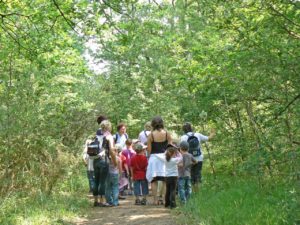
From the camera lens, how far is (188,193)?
971cm

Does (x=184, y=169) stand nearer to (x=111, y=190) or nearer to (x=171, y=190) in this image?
(x=171, y=190)

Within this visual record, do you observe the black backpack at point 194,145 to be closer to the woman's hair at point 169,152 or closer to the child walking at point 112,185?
the woman's hair at point 169,152

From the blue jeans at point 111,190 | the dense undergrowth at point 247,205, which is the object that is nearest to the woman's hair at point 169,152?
the dense undergrowth at point 247,205

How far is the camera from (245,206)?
22.4 ft

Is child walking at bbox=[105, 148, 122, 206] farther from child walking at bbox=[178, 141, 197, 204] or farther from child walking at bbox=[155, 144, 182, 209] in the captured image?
child walking at bbox=[178, 141, 197, 204]

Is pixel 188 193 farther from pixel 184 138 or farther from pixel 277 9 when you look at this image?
pixel 277 9

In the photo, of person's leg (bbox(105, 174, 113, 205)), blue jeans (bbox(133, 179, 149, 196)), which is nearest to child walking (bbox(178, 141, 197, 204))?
blue jeans (bbox(133, 179, 149, 196))

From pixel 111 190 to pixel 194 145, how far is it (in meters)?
2.18

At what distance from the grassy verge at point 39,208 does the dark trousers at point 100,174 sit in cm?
45

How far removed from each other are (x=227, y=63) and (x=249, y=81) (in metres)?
1.11

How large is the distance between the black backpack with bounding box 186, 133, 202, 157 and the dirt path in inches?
60.5

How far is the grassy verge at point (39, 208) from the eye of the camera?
729 centimetres

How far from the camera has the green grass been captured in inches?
216

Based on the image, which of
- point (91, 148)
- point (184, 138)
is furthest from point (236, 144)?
point (91, 148)
